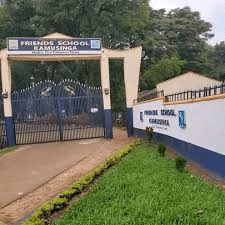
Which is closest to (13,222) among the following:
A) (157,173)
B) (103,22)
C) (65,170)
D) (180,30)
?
(157,173)

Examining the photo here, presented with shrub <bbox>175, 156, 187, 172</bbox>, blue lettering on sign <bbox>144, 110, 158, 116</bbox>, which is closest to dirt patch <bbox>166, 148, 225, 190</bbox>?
shrub <bbox>175, 156, 187, 172</bbox>

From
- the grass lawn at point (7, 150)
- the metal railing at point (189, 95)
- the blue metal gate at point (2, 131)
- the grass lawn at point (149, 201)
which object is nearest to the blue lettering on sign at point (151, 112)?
the metal railing at point (189, 95)

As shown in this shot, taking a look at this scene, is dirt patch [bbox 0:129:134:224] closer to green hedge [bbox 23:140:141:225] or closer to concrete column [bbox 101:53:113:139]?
green hedge [bbox 23:140:141:225]

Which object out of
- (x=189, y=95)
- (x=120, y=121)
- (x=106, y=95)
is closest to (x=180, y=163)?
(x=189, y=95)

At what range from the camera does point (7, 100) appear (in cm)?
1820

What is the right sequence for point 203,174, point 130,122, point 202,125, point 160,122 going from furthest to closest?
point 130,122 → point 160,122 → point 202,125 → point 203,174

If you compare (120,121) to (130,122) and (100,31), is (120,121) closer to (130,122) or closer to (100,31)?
(100,31)

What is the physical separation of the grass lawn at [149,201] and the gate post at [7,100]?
32.1ft

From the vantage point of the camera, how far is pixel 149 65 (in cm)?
3847

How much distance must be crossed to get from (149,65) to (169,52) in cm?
275

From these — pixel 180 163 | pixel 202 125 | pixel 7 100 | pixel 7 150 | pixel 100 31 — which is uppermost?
pixel 100 31

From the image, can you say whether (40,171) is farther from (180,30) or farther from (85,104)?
(180,30)

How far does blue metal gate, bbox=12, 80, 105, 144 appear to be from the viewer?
18469 millimetres

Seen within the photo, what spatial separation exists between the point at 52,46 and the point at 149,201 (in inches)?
506
